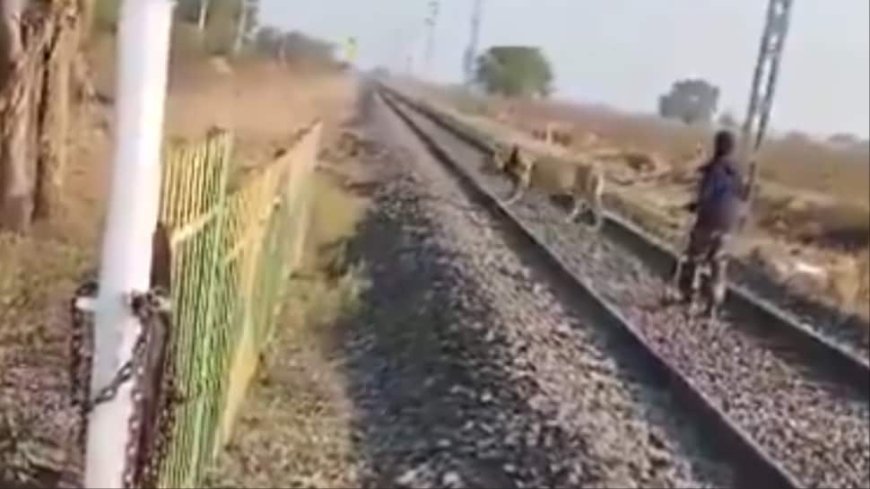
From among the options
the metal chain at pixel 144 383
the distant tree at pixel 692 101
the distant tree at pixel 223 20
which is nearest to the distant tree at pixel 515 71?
the distant tree at pixel 692 101

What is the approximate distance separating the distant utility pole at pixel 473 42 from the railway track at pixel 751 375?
0.06 m

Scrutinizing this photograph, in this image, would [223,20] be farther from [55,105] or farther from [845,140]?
[845,140]

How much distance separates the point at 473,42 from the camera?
4.87 feet

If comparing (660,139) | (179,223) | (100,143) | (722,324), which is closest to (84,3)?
(100,143)

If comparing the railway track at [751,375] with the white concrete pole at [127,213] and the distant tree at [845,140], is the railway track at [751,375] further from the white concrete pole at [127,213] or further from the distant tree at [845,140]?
the white concrete pole at [127,213]

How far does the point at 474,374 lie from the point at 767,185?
1.02 feet

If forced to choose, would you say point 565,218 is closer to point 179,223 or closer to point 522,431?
point 522,431

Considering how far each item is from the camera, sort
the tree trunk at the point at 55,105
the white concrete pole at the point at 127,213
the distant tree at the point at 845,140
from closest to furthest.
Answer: the distant tree at the point at 845,140
the white concrete pole at the point at 127,213
the tree trunk at the point at 55,105

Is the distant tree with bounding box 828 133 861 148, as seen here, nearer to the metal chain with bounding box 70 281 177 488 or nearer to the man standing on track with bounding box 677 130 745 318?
the man standing on track with bounding box 677 130 745 318

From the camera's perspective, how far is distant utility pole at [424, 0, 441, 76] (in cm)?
150

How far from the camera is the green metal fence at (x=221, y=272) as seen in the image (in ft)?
4.96

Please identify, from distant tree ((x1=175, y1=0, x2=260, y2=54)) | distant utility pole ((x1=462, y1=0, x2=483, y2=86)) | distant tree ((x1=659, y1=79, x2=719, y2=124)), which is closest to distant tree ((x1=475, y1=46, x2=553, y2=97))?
distant utility pole ((x1=462, y1=0, x2=483, y2=86))

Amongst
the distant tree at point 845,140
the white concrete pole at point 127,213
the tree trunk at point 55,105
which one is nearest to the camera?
the distant tree at point 845,140

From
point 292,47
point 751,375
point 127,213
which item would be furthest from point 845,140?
point 127,213
